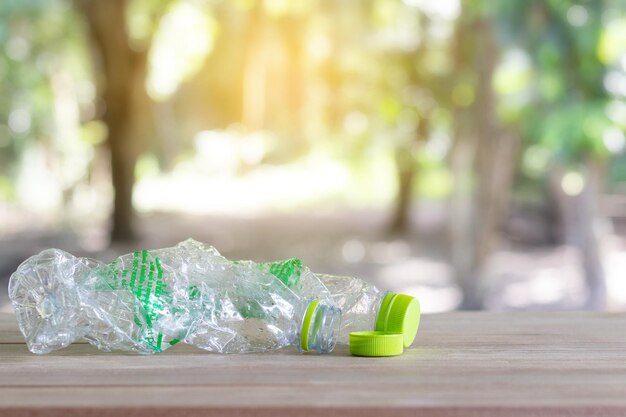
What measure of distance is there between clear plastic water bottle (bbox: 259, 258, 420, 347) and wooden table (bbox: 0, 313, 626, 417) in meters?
0.04

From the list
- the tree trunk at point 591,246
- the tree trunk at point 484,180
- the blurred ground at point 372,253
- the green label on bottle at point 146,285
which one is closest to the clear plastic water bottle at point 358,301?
the green label on bottle at point 146,285

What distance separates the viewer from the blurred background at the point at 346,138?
6461 millimetres

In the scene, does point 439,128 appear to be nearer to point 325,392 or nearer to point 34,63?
point 34,63

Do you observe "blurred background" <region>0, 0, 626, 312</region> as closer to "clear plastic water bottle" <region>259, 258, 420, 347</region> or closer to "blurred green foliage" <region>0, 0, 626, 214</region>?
"blurred green foliage" <region>0, 0, 626, 214</region>

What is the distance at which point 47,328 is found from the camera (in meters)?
1.00

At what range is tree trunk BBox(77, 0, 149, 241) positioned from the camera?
→ 10.1 meters

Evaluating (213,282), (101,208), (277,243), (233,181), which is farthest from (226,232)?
(213,282)

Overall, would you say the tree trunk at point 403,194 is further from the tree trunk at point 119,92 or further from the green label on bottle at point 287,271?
the green label on bottle at point 287,271

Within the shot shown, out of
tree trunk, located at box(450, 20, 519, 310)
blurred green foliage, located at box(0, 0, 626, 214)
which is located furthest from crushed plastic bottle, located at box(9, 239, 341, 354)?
tree trunk, located at box(450, 20, 519, 310)

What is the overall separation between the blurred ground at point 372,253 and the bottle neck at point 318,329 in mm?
6844

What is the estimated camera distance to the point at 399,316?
994 mm

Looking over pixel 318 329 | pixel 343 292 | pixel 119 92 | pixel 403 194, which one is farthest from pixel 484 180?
pixel 318 329

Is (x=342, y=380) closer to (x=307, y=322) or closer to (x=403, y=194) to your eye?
(x=307, y=322)

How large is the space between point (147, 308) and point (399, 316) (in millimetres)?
253
